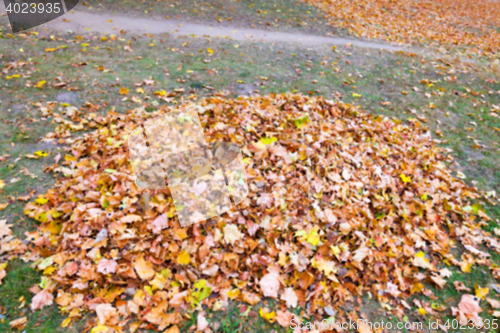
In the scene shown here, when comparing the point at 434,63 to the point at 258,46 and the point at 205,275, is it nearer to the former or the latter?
the point at 258,46

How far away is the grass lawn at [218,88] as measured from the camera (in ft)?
9.80

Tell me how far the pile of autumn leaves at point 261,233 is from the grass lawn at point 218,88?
0.21 meters

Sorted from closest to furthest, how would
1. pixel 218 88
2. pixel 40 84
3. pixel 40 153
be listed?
pixel 40 153 < pixel 40 84 < pixel 218 88

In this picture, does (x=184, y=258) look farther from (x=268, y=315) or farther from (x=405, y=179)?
(x=405, y=179)

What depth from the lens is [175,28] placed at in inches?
346

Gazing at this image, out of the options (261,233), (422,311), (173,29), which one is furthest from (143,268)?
(173,29)

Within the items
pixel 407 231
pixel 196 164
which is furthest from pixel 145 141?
pixel 407 231

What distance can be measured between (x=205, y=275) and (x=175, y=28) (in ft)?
27.7

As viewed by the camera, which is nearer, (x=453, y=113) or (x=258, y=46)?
(x=453, y=113)

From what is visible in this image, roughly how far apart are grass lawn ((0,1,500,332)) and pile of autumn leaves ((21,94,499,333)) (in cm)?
21

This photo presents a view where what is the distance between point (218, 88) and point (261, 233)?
152 inches

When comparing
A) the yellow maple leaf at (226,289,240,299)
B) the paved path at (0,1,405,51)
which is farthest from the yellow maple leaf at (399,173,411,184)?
the paved path at (0,1,405,51)

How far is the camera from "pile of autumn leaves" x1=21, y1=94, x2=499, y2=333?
2549 mm

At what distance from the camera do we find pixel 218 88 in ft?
19.4
